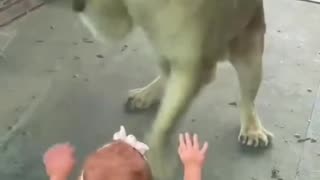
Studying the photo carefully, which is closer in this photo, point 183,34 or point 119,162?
point 119,162

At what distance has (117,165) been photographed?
166 cm

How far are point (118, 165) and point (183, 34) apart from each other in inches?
16.1

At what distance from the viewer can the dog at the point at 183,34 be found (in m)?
1.93

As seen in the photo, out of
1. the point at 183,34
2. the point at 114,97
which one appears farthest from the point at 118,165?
the point at 114,97

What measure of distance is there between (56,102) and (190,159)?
A: 0.87 meters

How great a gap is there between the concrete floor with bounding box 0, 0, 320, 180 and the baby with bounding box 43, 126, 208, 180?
0.41 metres

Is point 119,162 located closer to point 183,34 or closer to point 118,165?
point 118,165

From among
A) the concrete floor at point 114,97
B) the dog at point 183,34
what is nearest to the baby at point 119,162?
the dog at point 183,34

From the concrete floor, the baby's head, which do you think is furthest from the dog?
the baby's head

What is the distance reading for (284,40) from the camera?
2.90 meters

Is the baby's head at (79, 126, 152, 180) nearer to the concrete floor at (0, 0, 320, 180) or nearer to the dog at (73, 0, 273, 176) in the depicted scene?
the dog at (73, 0, 273, 176)

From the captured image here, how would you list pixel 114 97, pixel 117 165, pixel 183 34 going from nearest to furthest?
pixel 117 165 < pixel 183 34 < pixel 114 97

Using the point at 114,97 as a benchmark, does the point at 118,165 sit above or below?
above

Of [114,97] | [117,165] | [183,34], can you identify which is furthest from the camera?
[114,97]
